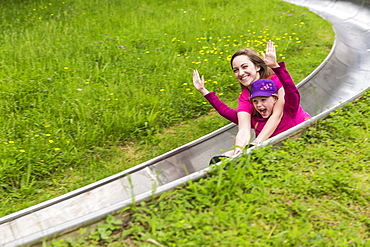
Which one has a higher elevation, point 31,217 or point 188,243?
point 188,243

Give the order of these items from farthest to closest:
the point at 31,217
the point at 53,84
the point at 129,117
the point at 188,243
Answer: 1. the point at 53,84
2. the point at 129,117
3. the point at 31,217
4. the point at 188,243

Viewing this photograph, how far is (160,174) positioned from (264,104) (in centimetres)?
131

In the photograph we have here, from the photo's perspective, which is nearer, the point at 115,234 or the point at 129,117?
the point at 115,234

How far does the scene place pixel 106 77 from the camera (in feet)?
18.7

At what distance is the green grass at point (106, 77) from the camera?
13.5 feet

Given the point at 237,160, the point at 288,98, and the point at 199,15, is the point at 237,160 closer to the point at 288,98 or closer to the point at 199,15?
the point at 288,98

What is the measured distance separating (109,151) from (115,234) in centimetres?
221

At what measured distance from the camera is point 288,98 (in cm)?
355

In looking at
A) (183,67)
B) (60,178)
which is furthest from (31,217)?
(183,67)

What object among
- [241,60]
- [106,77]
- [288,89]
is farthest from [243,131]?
[106,77]

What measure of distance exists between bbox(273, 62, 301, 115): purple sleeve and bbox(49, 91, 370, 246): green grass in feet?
1.90

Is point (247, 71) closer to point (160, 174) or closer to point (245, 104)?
point (245, 104)

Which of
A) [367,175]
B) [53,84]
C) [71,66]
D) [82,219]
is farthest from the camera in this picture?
[71,66]

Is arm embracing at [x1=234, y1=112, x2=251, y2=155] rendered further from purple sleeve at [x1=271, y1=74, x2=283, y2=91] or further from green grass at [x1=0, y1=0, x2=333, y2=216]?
green grass at [x1=0, y1=0, x2=333, y2=216]
